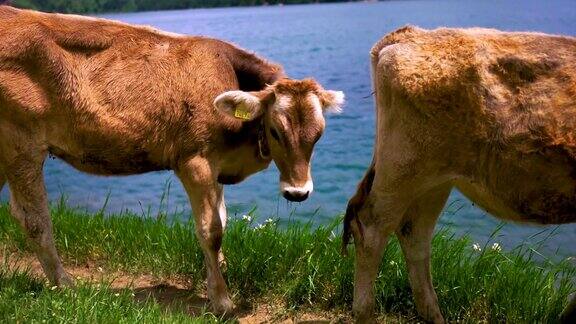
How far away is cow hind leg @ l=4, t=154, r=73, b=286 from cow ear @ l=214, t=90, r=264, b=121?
1602 millimetres

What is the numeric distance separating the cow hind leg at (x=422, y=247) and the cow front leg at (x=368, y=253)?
0.33 meters

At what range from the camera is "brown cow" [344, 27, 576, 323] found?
495 cm

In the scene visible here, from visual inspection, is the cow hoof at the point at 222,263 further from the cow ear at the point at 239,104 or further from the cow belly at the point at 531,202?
the cow belly at the point at 531,202

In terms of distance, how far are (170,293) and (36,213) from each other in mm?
1388

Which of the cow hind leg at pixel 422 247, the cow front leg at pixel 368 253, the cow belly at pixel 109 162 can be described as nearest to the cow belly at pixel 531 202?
the cow hind leg at pixel 422 247

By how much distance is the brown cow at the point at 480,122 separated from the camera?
16.2 ft

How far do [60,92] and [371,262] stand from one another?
9.59 feet

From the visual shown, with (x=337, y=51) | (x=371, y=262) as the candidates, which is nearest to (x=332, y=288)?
(x=371, y=262)

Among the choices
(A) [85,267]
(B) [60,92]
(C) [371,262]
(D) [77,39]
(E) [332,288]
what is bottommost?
(A) [85,267]

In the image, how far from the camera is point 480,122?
5.05 m

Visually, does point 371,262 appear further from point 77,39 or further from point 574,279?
point 77,39

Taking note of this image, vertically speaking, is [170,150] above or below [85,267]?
above

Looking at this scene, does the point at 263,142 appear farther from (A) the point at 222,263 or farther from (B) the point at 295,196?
(A) the point at 222,263

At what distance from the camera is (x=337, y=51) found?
4153 centimetres
